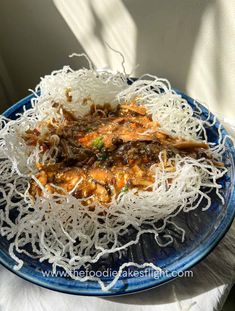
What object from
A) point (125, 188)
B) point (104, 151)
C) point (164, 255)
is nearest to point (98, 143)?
point (104, 151)

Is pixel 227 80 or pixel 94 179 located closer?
pixel 94 179

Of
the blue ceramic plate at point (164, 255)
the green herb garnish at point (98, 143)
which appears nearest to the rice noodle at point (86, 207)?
the blue ceramic plate at point (164, 255)

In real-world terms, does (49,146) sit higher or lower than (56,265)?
higher

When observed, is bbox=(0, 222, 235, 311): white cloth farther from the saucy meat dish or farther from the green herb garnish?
the green herb garnish

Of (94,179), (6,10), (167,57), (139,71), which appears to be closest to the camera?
(94,179)

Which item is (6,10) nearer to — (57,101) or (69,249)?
(57,101)

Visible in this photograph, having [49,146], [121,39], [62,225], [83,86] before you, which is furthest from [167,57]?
[62,225]

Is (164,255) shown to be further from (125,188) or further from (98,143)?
(98,143)
